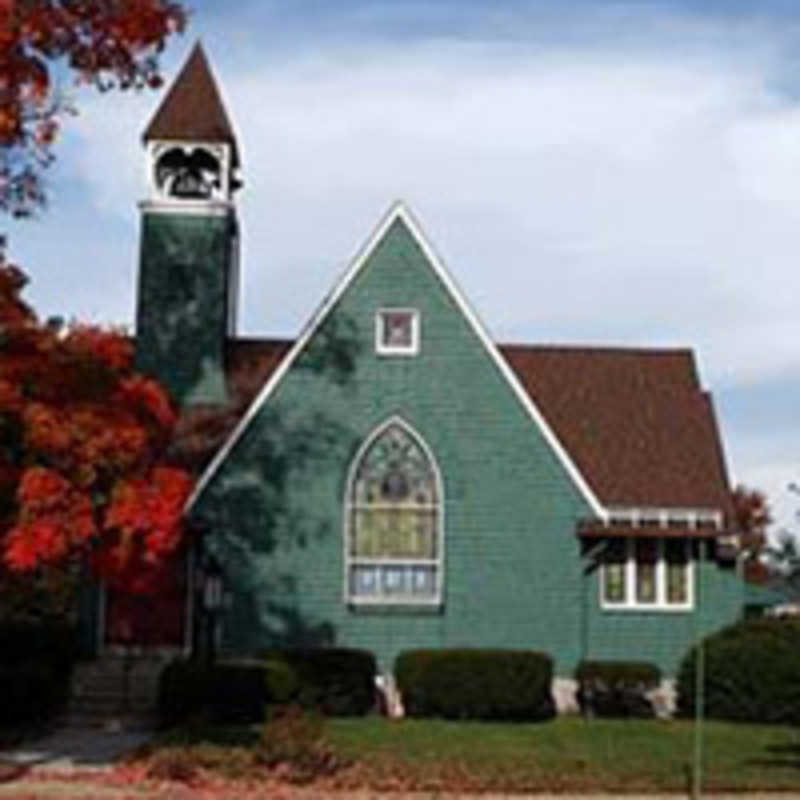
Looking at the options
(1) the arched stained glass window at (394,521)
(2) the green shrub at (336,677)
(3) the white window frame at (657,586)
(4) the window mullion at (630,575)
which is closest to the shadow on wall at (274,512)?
(1) the arched stained glass window at (394,521)

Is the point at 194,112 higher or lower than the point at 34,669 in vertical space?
higher

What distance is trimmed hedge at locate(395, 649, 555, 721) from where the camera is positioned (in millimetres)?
35281

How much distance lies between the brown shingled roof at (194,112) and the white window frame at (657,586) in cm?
1289

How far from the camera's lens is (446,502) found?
37.8m

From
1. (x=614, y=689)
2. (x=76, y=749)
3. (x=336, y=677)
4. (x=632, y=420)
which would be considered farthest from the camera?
(x=632, y=420)

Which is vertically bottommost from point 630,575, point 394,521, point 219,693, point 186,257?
point 219,693

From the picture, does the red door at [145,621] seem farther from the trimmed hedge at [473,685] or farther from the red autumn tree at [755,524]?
the red autumn tree at [755,524]

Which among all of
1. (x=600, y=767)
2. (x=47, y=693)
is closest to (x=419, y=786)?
Result: (x=600, y=767)

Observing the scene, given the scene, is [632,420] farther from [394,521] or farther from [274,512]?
[274,512]

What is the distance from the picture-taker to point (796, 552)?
85750 mm

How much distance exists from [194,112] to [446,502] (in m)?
11.6

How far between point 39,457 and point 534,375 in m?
19.2

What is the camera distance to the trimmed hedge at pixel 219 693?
3219cm

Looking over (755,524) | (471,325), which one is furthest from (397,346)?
(755,524)
